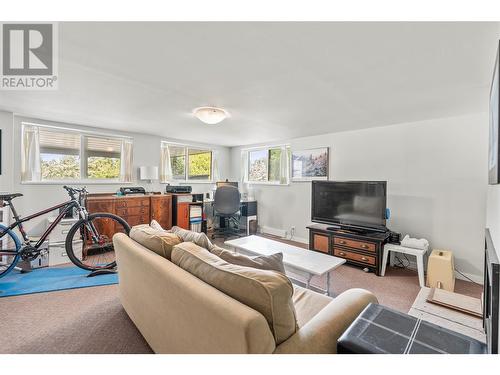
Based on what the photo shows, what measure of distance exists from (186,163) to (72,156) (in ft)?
7.25

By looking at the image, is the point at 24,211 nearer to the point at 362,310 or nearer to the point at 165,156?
the point at 165,156

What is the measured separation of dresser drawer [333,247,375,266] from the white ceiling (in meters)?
1.96

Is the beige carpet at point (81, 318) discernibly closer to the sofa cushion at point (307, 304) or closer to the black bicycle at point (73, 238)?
the black bicycle at point (73, 238)

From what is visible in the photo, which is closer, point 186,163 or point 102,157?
point 102,157

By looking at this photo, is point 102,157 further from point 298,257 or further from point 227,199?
point 298,257

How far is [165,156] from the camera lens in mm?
5090

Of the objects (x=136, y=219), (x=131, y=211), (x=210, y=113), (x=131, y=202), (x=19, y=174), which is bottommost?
(x=136, y=219)

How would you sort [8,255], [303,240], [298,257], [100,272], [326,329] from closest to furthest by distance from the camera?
1. [326,329]
2. [298,257]
3. [8,255]
4. [100,272]
5. [303,240]

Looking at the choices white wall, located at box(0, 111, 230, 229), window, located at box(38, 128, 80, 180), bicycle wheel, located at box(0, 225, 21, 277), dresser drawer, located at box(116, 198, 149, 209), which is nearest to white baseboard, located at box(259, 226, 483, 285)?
dresser drawer, located at box(116, 198, 149, 209)

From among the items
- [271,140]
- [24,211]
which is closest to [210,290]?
[24,211]

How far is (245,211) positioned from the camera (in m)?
5.31

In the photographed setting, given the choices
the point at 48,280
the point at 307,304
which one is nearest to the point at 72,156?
the point at 48,280

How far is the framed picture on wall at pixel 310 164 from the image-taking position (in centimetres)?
439

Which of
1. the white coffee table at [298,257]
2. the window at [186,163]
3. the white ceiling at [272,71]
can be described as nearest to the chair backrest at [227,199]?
the window at [186,163]
